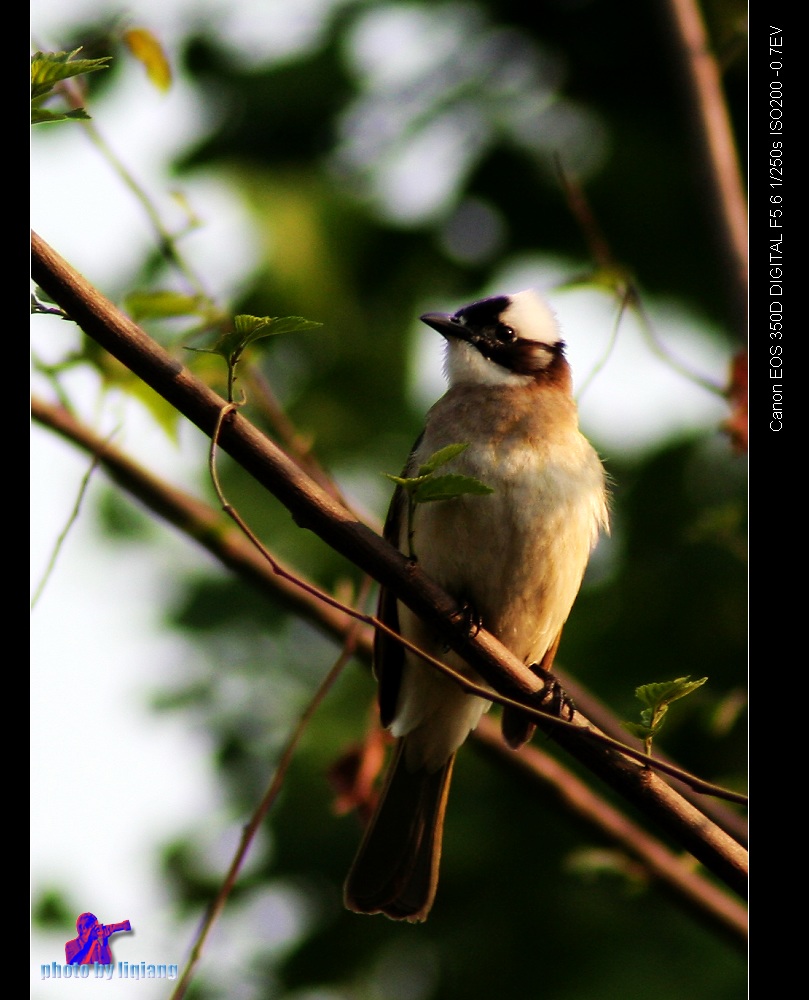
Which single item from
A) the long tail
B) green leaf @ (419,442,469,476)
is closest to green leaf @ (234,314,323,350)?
green leaf @ (419,442,469,476)

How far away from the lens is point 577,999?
5.83 m

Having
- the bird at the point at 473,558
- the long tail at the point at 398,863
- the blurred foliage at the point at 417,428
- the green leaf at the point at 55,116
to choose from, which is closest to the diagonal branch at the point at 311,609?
the bird at the point at 473,558

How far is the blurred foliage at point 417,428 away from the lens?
6.07 m

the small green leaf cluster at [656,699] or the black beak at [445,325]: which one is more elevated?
the black beak at [445,325]

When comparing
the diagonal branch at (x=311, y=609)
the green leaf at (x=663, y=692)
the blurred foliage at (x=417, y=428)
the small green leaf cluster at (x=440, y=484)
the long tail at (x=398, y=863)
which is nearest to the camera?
the green leaf at (x=663, y=692)

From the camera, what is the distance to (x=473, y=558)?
180 inches

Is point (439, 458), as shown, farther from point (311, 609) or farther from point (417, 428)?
point (417, 428)

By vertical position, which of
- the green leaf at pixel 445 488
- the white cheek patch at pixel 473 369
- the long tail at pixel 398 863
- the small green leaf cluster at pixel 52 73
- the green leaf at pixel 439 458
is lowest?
the long tail at pixel 398 863

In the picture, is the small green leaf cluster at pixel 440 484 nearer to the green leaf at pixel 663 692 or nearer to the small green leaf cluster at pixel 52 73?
the green leaf at pixel 663 692

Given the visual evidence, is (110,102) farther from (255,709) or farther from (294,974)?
(294,974)

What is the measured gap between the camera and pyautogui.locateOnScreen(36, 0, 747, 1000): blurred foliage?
6074mm

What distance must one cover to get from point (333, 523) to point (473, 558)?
1627 millimetres
